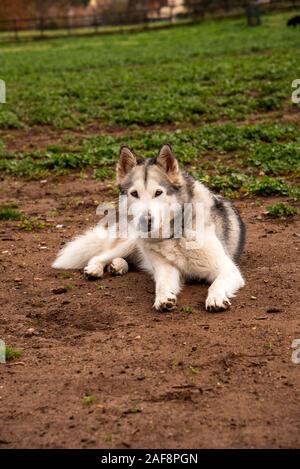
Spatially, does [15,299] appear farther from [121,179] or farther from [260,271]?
[260,271]

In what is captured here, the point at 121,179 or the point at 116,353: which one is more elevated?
the point at 121,179

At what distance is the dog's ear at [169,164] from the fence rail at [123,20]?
125 feet

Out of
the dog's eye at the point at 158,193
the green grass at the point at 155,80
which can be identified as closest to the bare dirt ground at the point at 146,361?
the dog's eye at the point at 158,193

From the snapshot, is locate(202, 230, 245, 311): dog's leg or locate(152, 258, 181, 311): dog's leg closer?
locate(202, 230, 245, 311): dog's leg

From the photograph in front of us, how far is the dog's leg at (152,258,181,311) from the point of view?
594 centimetres

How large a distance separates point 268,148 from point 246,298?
5496 millimetres

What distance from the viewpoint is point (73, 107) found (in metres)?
16.3

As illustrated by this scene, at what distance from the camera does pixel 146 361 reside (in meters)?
4.98

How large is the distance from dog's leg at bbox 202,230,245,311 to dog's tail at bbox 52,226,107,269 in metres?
1.37
